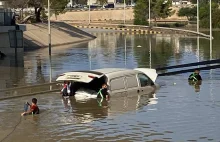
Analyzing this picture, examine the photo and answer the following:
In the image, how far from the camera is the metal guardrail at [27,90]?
23.8m

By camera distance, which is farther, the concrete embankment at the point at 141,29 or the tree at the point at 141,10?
the tree at the point at 141,10

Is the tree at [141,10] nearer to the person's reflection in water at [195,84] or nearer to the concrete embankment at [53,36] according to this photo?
the concrete embankment at [53,36]

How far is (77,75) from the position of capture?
21.9 metres

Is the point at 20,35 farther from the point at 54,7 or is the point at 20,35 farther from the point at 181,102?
the point at 54,7

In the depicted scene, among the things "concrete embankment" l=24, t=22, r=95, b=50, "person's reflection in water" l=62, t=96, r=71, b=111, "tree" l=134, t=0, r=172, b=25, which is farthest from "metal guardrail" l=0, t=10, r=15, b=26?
"tree" l=134, t=0, r=172, b=25

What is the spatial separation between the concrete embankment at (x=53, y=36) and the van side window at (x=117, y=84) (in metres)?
37.3

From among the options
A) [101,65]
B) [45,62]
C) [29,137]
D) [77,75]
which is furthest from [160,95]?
[45,62]

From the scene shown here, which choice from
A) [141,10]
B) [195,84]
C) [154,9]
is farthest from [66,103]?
[141,10]

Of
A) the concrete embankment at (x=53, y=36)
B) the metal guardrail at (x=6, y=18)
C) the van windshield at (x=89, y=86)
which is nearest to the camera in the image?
the van windshield at (x=89, y=86)

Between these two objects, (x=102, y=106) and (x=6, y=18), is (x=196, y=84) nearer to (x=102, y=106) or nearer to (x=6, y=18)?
(x=102, y=106)

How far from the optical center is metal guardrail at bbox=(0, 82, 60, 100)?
2378 cm

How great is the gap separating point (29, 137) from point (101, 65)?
75.2 feet

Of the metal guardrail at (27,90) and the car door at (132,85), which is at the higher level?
the car door at (132,85)

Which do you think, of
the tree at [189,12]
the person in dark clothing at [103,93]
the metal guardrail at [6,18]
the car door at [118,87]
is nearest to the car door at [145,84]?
the car door at [118,87]
